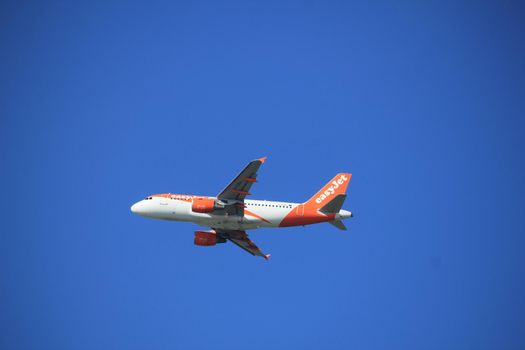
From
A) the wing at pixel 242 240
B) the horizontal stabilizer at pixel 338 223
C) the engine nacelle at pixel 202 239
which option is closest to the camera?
the horizontal stabilizer at pixel 338 223

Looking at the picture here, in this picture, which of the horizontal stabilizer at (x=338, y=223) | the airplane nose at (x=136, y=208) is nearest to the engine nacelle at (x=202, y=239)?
the airplane nose at (x=136, y=208)

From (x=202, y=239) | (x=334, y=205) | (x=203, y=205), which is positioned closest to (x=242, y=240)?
(x=202, y=239)

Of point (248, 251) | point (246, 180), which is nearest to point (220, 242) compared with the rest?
point (248, 251)

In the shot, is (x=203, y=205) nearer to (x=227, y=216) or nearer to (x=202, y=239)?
(x=227, y=216)

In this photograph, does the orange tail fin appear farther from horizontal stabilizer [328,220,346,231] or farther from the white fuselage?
horizontal stabilizer [328,220,346,231]

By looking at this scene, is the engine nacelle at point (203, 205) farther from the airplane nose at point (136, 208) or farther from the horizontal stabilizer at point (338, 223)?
the horizontal stabilizer at point (338, 223)

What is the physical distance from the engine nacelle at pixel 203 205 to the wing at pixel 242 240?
842cm

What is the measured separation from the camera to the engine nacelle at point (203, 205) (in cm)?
6353

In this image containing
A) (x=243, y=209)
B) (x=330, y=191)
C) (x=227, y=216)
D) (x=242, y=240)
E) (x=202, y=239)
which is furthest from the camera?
(x=242, y=240)

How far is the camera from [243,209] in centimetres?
6450

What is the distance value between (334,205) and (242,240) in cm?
1377

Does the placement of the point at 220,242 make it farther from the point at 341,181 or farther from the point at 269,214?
the point at 341,181

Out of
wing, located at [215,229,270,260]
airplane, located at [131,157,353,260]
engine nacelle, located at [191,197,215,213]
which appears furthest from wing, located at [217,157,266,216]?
wing, located at [215,229,270,260]

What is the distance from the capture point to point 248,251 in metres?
73.1
